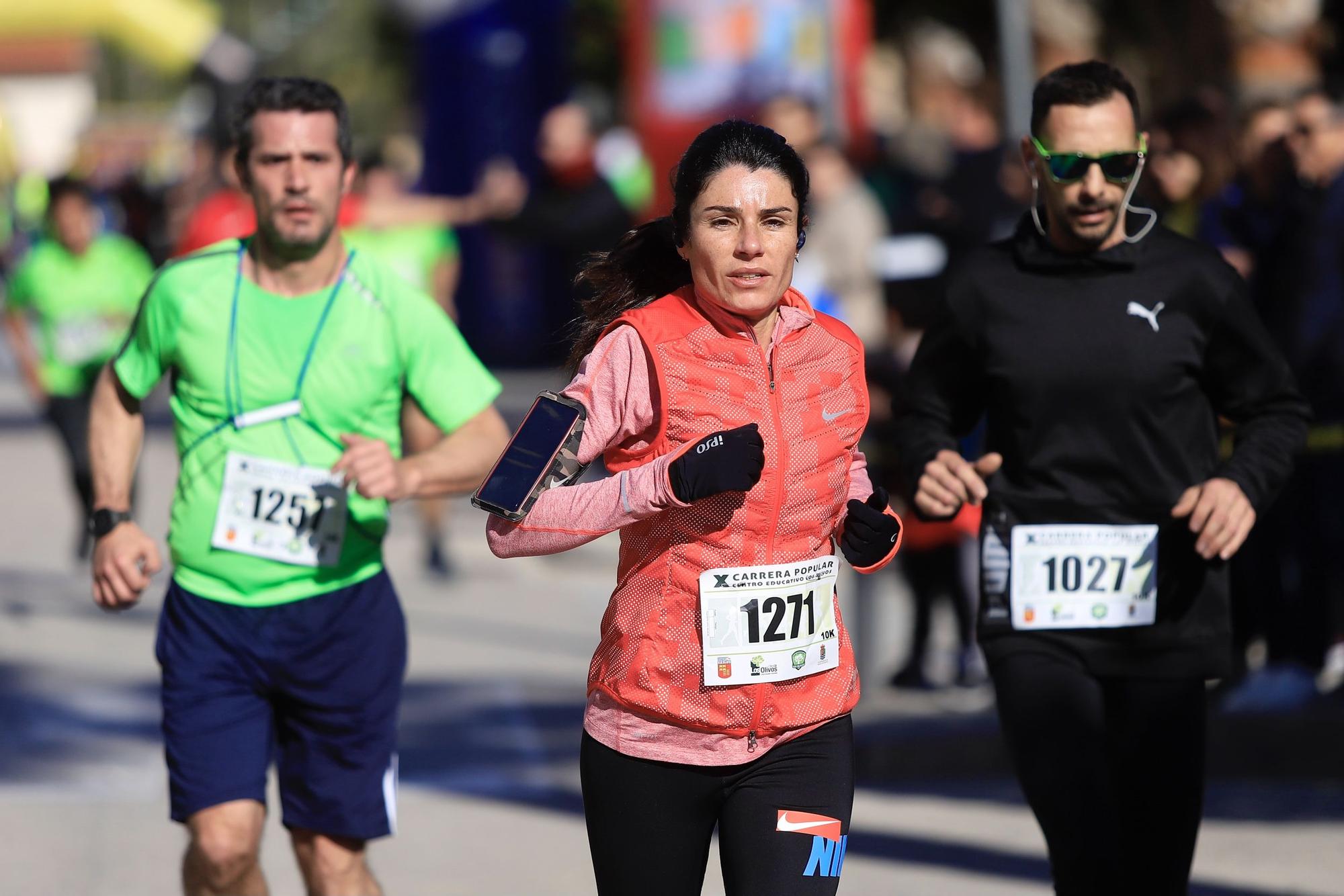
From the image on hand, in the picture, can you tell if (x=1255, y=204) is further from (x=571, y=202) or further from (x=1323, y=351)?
(x=571, y=202)

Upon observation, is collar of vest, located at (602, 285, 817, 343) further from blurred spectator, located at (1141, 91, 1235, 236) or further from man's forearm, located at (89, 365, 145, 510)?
blurred spectator, located at (1141, 91, 1235, 236)

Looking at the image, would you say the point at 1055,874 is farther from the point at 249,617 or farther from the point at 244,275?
the point at 244,275

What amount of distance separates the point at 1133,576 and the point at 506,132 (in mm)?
16073

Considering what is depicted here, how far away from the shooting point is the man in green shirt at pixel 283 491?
4508mm

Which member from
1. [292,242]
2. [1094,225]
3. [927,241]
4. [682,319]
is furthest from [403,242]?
[682,319]

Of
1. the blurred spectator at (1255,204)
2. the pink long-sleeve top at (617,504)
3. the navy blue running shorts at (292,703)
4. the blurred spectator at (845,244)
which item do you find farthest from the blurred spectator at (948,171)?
the pink long-sleeve top at (617,504)

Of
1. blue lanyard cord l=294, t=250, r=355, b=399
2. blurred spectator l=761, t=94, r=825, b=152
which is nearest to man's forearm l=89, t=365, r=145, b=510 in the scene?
blue lanyard cord l=294, t=250, r=355, b=399

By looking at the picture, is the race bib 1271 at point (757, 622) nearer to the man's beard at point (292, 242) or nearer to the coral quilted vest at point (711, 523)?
the coral quilted vest at point (711, 523)

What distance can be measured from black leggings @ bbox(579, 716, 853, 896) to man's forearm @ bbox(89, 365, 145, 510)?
1624mm

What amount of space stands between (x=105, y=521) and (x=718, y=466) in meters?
1.87

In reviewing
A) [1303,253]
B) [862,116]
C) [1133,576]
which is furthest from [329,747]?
[862,116]

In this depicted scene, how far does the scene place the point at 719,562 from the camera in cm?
355

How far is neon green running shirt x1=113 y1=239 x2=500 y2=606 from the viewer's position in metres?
4.58

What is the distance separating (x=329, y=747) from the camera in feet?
15.2
